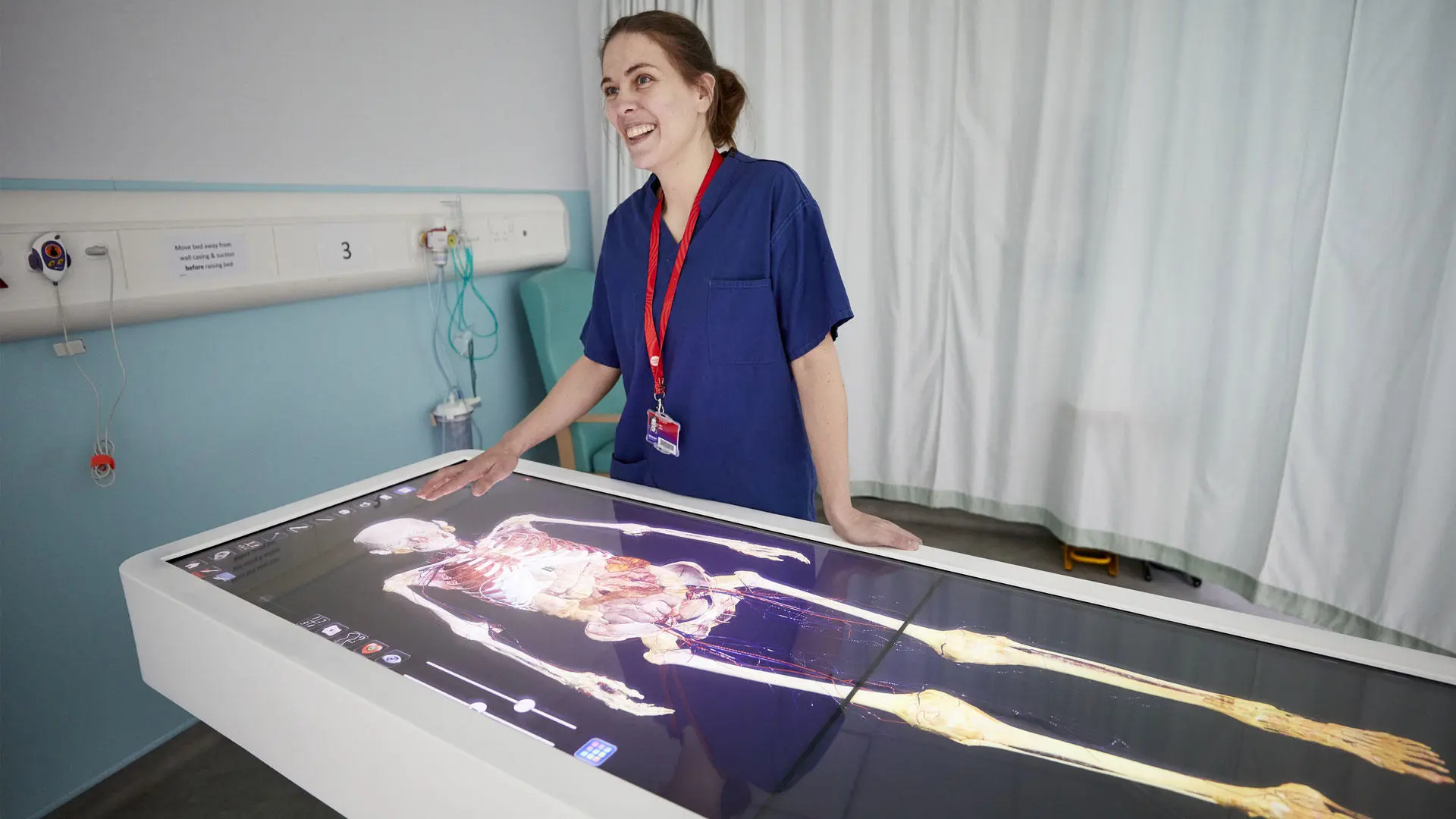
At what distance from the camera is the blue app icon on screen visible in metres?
0.80

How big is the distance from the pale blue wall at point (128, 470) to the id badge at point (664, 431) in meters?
1.19

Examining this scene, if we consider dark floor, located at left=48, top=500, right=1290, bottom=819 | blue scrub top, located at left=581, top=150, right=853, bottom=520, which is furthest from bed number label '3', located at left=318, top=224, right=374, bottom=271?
dark floor, located at left=48, top=500, right=1290, bottom=819

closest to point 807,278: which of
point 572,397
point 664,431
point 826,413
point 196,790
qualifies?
point 826,413

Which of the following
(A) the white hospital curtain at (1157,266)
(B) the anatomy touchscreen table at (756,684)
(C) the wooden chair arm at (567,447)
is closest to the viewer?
(B) the anatomy touchscreen table at (756,684)

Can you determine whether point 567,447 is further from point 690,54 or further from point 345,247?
point 690,54

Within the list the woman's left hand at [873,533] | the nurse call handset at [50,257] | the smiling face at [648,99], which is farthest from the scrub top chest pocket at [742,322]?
the nurse call handset at [50,257]

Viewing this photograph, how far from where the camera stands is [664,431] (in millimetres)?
1576

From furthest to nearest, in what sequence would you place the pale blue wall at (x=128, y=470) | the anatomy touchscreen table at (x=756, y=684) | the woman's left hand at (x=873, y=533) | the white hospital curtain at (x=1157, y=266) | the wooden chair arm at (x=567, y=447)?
the wooden chair arm at (x=567, y=447)
the white hospital curtain at (x=1157, y=266)
the pale blue wall at (x=128, y=470)
the woman's left hand at (x=873, y=533)
the anatomy touchscreen table at (x=756, y=684)

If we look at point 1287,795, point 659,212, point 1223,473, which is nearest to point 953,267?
point 1223,473

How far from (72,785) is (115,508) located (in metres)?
0.64

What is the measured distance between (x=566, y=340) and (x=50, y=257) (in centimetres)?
152

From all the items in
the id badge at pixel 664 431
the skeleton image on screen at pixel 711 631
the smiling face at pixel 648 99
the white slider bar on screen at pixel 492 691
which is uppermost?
the smiling face at pixel 648 99

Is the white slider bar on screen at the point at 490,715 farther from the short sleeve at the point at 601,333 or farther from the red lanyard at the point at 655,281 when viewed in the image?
the short sleeve at the point at 601,333

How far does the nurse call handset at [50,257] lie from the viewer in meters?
1.54
